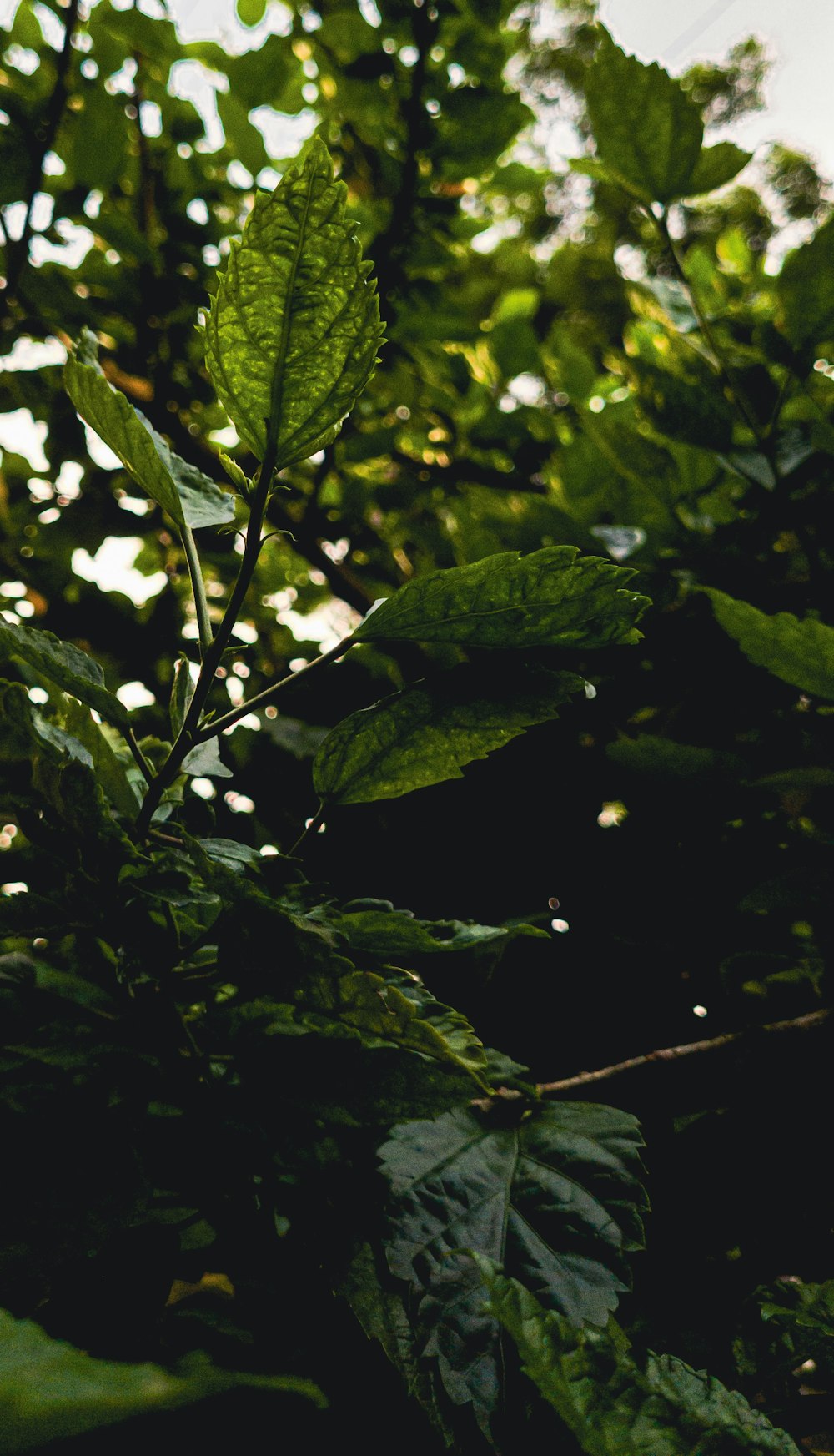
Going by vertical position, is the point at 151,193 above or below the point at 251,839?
above

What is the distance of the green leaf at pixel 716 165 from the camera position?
Answer: 851mm

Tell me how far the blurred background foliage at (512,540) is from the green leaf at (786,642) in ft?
0.28

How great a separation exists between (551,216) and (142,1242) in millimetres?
9744

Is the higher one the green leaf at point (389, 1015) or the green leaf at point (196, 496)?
the green leaf at point (196, 496)

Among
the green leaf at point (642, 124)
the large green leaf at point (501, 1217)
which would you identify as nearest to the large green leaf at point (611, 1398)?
the large green leaf at point (501, 1217)

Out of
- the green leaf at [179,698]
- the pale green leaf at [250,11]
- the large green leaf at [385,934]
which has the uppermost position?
the pale green leaf at [250,11]

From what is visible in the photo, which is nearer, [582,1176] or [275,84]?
[582,1176]

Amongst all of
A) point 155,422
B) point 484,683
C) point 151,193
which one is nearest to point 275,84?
point 151,193

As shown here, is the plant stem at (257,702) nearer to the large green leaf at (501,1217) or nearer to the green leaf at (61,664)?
the green leaf at (61,664)

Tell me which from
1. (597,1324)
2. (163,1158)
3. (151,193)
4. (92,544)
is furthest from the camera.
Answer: (151,193)

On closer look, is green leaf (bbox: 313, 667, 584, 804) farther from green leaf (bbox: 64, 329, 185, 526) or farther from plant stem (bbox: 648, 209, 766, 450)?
plant stem (bbox: 648, 209, 766, 450)

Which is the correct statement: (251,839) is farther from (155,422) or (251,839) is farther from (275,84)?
(275,84)

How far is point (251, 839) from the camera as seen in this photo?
0.77 m

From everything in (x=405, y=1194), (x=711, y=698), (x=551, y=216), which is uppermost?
(x=551, y=216)
